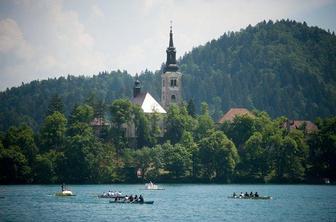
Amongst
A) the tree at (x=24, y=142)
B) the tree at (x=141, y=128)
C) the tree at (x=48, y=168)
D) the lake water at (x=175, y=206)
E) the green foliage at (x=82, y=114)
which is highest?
the green foliage at (x=82, y=114)

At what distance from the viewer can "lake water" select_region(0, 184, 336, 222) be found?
9824cm

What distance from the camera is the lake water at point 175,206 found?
98.2m

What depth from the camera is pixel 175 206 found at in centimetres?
11400

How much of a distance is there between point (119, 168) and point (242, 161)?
2434 cm

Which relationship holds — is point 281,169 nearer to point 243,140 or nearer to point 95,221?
point 243,140

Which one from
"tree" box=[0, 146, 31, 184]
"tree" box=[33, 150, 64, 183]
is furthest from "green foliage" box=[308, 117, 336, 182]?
"tree" box=[0, 146, 31, 184]

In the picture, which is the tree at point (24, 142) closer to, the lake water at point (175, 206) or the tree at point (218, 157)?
the lake water at point (175, 206)

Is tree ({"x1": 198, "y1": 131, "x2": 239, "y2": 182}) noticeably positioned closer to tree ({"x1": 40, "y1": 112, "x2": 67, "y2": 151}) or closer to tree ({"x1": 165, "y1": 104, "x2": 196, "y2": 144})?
tree ({"x1": 165, "y1": 104, "x2": 196, "y2": 144})

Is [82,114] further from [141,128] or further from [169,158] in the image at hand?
[169,158]

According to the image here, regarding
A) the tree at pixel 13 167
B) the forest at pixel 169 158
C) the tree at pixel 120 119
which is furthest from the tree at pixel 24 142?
the tree at pixel 120 119

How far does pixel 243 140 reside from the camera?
617 ft

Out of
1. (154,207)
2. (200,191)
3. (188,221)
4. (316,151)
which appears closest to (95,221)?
(188,221)

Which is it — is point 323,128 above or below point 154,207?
above

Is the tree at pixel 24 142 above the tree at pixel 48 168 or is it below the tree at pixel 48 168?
above
